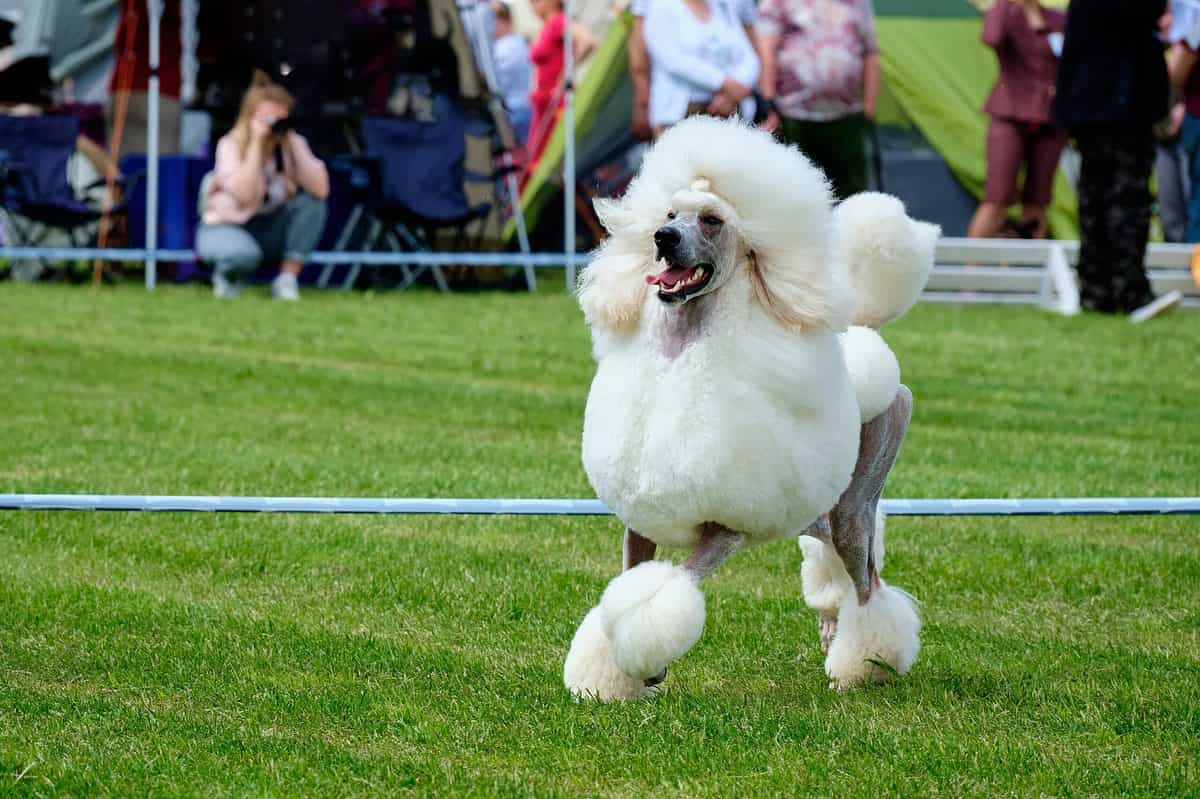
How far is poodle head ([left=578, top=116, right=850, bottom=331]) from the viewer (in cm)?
399

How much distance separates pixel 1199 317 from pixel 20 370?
853 centimetres

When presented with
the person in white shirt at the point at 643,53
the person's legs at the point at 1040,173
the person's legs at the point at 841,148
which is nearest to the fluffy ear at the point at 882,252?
the person in white shirt at the point at 643,53

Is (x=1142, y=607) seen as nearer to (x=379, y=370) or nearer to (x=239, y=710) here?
(x=239, y=710)

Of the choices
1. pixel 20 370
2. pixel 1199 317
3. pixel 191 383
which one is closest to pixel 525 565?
pixel 191 383

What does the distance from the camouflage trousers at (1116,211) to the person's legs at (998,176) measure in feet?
4.18

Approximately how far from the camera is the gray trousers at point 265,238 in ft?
46.1

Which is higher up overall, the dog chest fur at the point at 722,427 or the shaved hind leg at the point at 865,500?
the dog chest fur at the point at 722,427

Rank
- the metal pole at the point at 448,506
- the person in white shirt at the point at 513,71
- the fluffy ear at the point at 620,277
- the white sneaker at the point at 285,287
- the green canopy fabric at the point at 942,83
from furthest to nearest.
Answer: the person in white shirt at the point at 513,71, the green canopy fabric at the point at 942,83, the white sneaker at the point at 285,287, the metal pole at the point at 448,506, the fluffy ear at the point at 620,277

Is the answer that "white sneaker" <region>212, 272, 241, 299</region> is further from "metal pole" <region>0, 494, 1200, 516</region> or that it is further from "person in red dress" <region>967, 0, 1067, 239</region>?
"metal pole" <region>0, 494, 1200, 516</region>

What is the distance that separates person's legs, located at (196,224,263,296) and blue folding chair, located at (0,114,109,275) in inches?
84.0

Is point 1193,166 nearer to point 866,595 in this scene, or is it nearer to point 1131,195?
point 1131,195

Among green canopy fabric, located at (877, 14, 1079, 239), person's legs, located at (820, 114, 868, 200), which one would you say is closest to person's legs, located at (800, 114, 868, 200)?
person's legs, located at (820, 114, 868, 200)

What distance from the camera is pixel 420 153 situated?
625 inches

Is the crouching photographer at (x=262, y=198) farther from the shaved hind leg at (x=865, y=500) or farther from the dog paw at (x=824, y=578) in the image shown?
the shaved hind leg at (x=865, y=500)
